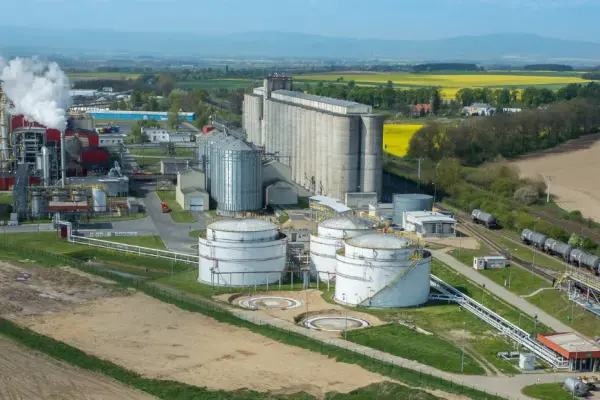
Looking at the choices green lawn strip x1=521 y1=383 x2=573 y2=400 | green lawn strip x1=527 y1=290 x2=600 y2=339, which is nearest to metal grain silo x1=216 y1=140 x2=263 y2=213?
green lawn strip x1=527 y1=290 x2=600 y2=339

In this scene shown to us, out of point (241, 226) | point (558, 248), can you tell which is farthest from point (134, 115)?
point (558, 248)

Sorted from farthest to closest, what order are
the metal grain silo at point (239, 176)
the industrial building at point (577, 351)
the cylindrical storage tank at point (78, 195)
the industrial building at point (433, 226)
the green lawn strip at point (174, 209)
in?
the metal grain silo at point (239, 176) < the green lawn strip at point (174, 209) < the cylindrical storage tank at point (78, 195) < the industrial building at point (433, 226) < the industrial building at point (577, 351)

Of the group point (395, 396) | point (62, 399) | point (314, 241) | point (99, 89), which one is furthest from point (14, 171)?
point (99, 89)

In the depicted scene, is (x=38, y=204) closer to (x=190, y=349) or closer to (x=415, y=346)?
(x=190, y=349)

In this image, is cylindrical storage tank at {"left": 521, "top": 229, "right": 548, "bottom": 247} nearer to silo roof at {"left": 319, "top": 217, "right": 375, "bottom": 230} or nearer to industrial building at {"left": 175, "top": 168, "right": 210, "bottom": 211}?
silo roof at {"left": 319, "top": 217, "right": 375, "bottom": 230}

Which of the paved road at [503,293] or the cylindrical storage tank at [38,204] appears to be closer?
the paved road at [503,293]

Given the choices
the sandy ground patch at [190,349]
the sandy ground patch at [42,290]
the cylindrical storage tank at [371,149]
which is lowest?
the sandy ground patch at [42,290]

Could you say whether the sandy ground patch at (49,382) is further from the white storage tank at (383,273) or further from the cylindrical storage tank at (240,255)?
the white storage tank at (383,273)

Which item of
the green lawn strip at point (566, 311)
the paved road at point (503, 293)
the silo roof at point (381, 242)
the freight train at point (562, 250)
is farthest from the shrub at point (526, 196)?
the silo roof at point (381, 242)
